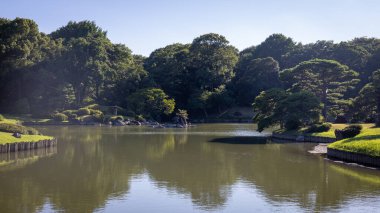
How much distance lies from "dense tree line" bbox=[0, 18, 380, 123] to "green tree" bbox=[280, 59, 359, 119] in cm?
1548

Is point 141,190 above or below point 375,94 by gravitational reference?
below

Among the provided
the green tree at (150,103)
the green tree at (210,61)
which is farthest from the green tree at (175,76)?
the green tree at (150,103)

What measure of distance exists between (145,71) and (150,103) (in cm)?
1341

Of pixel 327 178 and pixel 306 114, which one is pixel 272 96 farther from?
pixel 327 178

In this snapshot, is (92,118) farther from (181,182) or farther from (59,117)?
(181,182)

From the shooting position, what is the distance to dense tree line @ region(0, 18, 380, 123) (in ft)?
283

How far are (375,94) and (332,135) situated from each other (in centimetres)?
579

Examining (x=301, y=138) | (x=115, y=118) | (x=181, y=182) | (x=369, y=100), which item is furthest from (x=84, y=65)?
(x=181, y=182)

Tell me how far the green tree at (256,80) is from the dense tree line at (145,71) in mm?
227

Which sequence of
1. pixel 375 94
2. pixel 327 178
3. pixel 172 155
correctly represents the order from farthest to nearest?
pixel 375 94
pixel 172 155
pixel 327 178

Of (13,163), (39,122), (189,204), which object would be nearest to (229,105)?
(39,122)

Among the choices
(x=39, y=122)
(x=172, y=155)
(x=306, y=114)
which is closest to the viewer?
(x=172, y=155)

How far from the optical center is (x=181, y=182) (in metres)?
24.4

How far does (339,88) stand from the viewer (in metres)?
59.0
